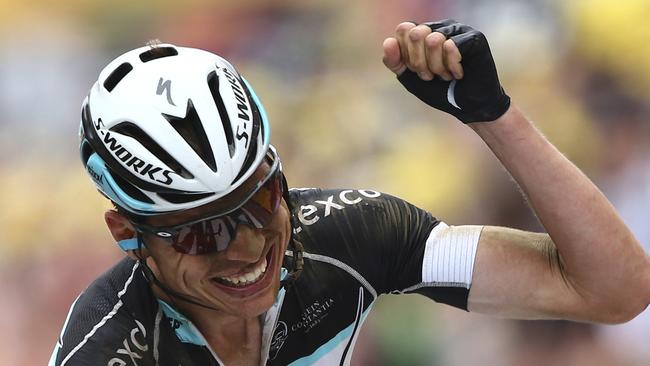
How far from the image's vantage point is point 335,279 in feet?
4.23

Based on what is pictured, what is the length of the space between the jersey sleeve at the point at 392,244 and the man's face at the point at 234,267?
0.17m

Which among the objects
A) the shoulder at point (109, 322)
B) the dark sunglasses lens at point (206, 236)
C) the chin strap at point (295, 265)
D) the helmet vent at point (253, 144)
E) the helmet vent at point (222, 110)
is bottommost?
the shoulder at point (109, 322)

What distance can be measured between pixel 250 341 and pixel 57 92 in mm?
1675

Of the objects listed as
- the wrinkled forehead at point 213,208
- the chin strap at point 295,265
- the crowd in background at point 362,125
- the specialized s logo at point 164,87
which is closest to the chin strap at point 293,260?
the chin strap at point 295,265

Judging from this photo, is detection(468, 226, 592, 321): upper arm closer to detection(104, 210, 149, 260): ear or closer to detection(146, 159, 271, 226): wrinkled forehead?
detection(146, 159, 271, 226): wrinkled forehead

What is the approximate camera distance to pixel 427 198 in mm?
2371

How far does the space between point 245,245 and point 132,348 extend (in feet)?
0.74

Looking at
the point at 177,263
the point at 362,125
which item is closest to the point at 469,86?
the point at 177,263

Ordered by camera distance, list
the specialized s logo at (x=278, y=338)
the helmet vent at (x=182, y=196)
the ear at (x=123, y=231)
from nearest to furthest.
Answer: the helmet vent at (x=182, y=196), the ear at (x=123, y=231), the specialized s logo at (x=278, y=338)

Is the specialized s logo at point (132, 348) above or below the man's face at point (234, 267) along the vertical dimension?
below

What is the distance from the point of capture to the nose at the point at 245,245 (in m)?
1.07

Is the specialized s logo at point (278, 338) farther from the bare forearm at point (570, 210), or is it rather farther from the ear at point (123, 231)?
the bare forearm at point (570, 210)

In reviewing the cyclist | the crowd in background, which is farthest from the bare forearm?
the crowd in background

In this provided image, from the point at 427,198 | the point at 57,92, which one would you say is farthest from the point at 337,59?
the point at 57,92
